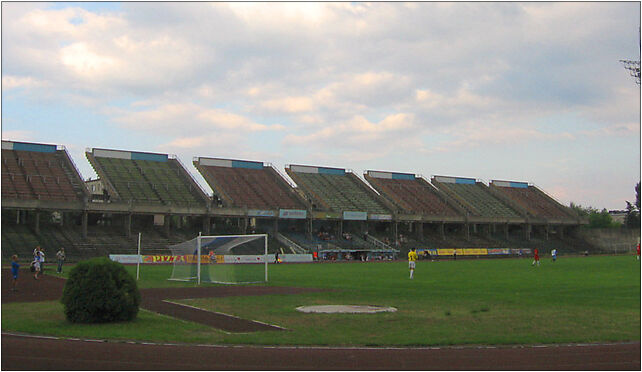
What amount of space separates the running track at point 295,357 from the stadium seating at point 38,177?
5540 cm

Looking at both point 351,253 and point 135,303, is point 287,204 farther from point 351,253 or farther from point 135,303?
point 135,303

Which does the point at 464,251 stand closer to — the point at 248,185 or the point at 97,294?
the point at 248,185

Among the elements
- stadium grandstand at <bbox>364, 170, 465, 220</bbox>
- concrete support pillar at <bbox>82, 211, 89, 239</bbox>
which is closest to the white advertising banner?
concrete support pillar at <bbox>82, 211, 89, 239</bbox>

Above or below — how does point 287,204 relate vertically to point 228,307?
above

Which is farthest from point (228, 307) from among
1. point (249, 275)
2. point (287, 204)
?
point (287, 204)

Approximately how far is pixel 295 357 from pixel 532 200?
10531 centimetres

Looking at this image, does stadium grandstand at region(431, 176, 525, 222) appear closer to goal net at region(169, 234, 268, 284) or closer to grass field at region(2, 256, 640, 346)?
goal net at region(169, 234, 268, 284)

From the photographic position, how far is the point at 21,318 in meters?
16.9

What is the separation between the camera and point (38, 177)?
67.9 metres

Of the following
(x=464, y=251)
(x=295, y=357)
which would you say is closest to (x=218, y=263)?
(x=295, y=357)

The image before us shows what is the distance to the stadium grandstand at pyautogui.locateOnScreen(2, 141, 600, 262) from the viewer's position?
64.9 m

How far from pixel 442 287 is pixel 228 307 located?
11.9 meters

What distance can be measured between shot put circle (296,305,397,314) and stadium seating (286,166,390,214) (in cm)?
6232

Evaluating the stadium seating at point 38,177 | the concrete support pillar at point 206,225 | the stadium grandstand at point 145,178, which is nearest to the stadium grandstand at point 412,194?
the concrete support pillar at point 206,225
